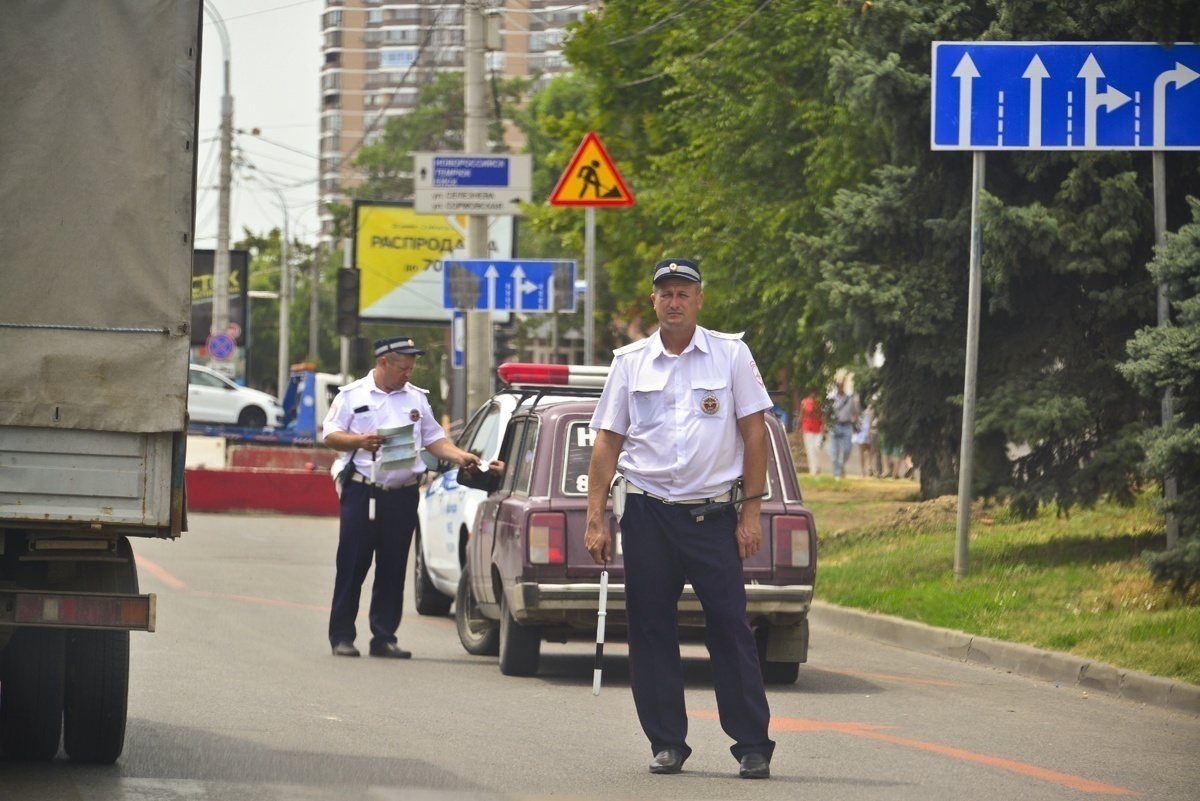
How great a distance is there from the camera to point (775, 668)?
11.3 meters

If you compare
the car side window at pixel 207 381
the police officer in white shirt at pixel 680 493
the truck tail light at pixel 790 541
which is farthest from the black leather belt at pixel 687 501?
the car side window at pixel 207 381

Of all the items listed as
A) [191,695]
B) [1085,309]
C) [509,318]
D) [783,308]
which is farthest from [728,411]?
[509,318]

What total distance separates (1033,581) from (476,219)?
10809 mm

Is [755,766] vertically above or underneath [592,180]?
underneath

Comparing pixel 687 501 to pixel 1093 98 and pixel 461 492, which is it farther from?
pixel 1093 98

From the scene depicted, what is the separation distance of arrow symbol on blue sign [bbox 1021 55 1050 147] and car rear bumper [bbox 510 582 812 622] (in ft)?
17.2

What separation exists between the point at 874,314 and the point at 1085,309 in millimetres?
1750

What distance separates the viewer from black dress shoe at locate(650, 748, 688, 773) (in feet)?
25.0

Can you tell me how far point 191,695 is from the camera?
32.4ft

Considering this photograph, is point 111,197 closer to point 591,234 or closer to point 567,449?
point 567,449

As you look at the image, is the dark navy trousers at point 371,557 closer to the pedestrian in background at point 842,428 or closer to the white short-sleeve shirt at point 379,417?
the white short-sleeve shirt at point 379,417

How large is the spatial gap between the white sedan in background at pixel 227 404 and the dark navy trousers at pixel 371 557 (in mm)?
42273

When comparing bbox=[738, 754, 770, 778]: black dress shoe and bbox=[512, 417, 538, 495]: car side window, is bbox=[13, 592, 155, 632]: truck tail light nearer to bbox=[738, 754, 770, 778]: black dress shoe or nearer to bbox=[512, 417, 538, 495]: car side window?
bbox=[738, 754, 770, 778]: black dress shoe

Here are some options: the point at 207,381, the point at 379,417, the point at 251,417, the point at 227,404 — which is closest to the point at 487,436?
the point at 379,417
